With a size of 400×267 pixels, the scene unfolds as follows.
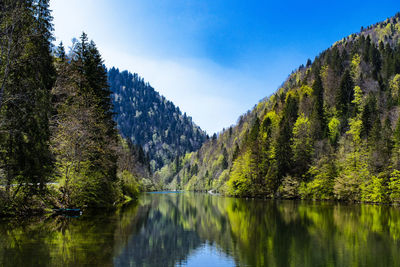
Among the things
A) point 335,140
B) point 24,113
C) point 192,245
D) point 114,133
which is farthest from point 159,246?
point 335,140

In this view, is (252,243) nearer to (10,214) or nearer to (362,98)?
(10,214)

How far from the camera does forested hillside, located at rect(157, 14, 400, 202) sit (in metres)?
57.5

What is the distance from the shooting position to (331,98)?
9094 cm

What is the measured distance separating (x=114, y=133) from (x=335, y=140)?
55.6 meters

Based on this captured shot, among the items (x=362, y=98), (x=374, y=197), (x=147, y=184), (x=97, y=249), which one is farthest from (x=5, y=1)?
(x=147, y=184)

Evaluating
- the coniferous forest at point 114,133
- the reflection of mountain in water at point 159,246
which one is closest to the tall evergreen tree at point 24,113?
the coniferous forest at point 114,133

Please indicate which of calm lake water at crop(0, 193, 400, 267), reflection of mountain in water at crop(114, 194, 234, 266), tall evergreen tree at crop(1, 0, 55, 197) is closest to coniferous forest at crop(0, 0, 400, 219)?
tall evergreen tree at crop(1, 0, 55, 197)

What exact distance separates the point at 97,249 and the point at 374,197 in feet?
177

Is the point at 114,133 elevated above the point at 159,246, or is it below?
above

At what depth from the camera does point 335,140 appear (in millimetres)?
75312

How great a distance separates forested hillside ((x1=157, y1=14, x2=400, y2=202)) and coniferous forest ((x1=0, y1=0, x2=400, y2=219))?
0.27 meters

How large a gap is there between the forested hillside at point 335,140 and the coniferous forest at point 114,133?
10.6 inches

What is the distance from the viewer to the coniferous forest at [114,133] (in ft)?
55.6

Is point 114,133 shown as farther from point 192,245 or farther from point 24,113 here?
point 192,245
